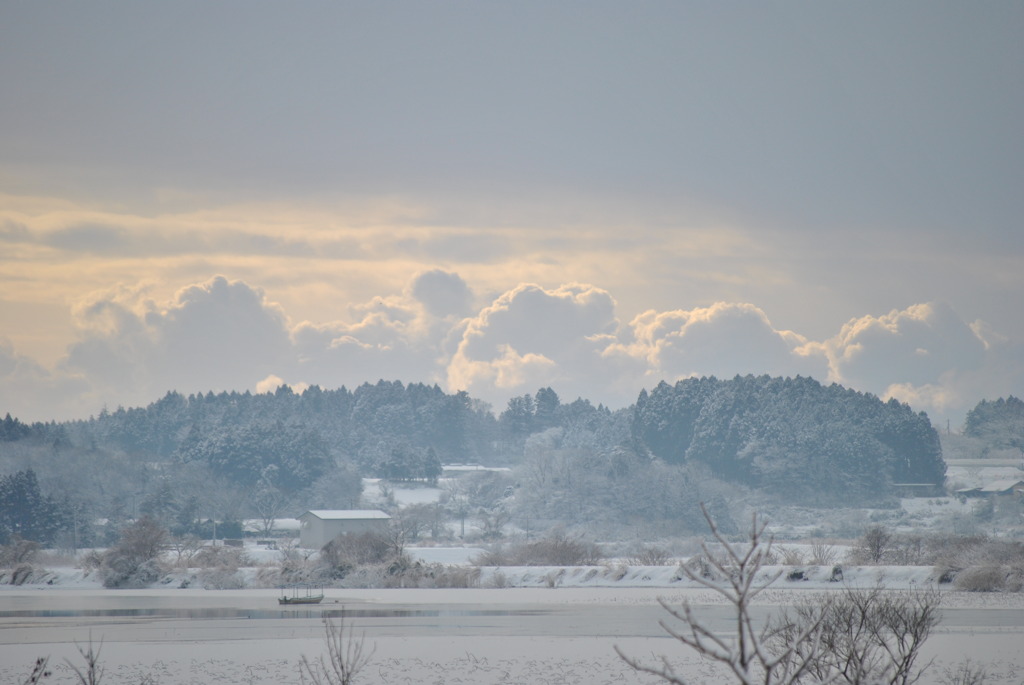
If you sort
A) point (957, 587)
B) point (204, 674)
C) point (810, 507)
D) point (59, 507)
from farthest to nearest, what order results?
point (810, 507) → point (59, 507) → point (957, 587) → point (204, 674)

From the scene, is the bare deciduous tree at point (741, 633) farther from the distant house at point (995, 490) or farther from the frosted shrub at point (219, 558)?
the distant house at point (995, 490)

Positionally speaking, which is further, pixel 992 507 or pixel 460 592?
pixel 992 507

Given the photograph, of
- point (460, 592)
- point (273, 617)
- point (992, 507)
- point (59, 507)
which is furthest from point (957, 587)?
point (992, 507)

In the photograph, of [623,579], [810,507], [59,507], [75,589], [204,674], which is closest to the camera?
[204,674]

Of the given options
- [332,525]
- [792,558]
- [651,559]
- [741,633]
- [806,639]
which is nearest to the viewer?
[741,633]

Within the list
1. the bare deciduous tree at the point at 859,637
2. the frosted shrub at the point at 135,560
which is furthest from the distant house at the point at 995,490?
the bare deciduous tree at the point at 859,637

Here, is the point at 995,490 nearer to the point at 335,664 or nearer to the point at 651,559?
the point at 651,559

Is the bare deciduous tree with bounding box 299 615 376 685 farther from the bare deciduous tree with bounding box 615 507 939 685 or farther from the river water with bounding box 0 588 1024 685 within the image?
the bare deciduous tree with bounding box 615 507 939 685

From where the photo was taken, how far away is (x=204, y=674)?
116ft

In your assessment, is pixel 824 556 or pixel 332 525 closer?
pixel 824 556

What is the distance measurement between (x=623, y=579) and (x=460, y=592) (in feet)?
39.5

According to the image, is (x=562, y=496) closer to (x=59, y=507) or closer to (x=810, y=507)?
(x=810, y=507)

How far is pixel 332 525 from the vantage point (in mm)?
120625

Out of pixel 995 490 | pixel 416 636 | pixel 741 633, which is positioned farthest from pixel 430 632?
pixel 995 490
